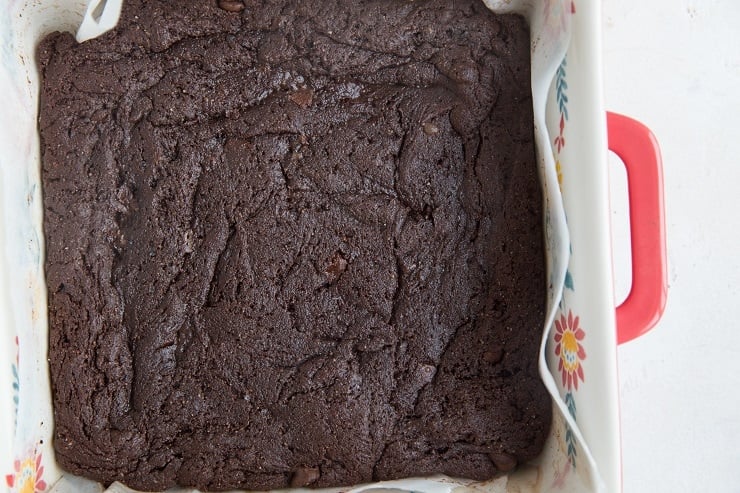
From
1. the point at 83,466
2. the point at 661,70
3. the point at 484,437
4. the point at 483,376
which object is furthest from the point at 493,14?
the point at 83,466

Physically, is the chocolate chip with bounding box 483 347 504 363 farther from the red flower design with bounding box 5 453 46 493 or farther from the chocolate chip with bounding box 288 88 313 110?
the red flower design with bounding box 5 453 46 493

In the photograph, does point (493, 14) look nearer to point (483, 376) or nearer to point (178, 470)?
point (483, 376)

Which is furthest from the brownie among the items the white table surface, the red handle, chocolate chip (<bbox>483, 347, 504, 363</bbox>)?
the white table surface

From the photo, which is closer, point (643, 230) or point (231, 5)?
point (643, 230)

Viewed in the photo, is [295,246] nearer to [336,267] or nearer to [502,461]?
[336,267]

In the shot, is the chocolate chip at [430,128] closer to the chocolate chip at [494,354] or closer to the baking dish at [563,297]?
the baking dish at [563,297]

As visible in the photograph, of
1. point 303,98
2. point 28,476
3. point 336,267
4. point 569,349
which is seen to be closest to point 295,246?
point 336,267

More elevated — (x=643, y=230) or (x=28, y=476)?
(x=643, y=230)

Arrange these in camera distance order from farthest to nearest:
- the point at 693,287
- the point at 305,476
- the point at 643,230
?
the point at 693,287
the point at 305,476
the point at 643,230
